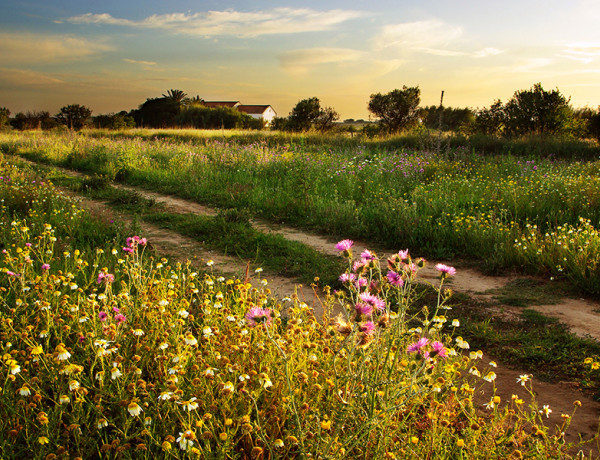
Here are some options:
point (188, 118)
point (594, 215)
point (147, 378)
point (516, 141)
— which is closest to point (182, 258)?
point (147, 378)

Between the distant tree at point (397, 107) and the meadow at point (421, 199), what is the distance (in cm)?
3301

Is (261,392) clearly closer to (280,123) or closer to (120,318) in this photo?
(120,318)

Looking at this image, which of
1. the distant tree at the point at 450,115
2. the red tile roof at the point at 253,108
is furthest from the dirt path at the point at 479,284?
the red tile roof at the point at 253,108

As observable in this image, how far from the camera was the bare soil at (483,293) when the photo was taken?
8.92 feet

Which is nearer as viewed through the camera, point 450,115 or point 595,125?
point 595,125

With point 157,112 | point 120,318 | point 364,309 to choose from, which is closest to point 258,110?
point 157,112

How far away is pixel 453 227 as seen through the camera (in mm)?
6453

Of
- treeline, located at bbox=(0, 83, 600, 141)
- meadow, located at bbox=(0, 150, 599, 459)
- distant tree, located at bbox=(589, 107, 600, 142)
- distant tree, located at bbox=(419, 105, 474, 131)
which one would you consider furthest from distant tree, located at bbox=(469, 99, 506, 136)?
meadow, located at bbox=(0, 150, 599, 459)

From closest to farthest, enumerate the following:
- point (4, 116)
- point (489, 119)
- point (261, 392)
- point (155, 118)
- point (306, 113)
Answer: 1. point (261, 392)
2. point (489, 119)
3. point (4, 116)
4. point (306, 113)
5. point (155, 118)

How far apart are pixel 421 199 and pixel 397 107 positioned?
39477mm

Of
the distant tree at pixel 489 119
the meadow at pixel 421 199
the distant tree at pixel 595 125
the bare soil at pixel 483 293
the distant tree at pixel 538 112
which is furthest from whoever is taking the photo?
the distant tree at pixel 489 119

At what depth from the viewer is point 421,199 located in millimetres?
7844

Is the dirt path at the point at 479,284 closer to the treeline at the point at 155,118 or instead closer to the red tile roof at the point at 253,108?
the treeline at the point at 155,118

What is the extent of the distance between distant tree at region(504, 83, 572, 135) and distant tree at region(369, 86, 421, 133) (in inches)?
721
